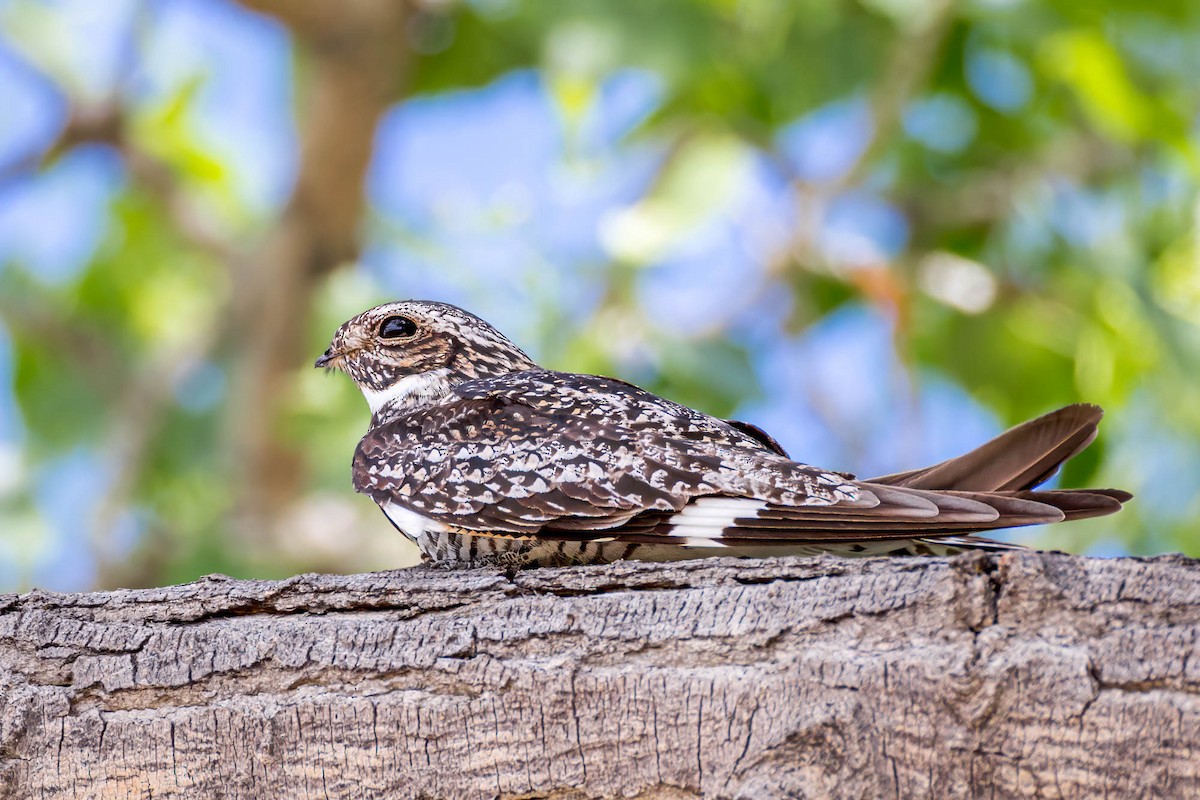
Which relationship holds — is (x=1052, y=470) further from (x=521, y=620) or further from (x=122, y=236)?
(x=122, y=236)

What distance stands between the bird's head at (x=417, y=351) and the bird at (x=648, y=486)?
19.1 inches

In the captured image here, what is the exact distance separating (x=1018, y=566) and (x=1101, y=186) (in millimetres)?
7615

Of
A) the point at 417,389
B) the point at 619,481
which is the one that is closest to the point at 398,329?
the point at 417,389

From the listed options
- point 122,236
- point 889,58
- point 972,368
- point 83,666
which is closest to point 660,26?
point 889,58

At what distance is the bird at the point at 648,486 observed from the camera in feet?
9.20

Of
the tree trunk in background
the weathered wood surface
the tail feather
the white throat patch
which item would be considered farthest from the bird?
the tree trunk in background

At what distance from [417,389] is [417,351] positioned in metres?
0.12

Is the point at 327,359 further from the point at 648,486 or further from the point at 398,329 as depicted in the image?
the point at 648,486

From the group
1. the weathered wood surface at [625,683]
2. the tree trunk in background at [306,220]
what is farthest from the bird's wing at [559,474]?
the tree trunk in background at [306,220]

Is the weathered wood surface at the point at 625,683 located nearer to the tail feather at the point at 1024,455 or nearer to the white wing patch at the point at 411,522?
the white wing patch at the point at 411,522

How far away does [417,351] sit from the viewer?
404cm

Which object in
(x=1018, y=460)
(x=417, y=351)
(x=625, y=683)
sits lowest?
(x=625, y=683)

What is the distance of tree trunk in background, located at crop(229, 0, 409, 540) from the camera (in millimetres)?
9648

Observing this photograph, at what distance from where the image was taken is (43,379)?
1293cm
